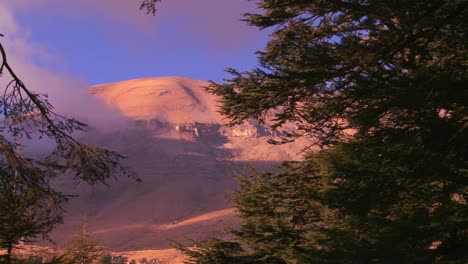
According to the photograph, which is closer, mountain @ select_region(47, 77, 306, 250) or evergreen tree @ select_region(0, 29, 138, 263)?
evergreen tree @ select_region(0, 29, 138, 263)

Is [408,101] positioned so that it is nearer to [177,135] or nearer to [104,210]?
[104,210]

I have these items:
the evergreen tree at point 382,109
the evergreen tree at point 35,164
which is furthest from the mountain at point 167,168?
the evergreen tree at point 35,164

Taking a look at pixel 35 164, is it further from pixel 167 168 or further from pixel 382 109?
pixel 167 168

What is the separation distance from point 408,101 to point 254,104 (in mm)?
2711

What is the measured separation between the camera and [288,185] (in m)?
10.5

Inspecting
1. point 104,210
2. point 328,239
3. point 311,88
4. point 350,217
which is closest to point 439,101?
point 311,88

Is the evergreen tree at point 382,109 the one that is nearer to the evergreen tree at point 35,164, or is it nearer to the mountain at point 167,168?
the evergreen tree at point 35,164

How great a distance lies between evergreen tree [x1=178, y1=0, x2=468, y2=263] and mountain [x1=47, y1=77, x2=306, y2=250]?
2095 inches

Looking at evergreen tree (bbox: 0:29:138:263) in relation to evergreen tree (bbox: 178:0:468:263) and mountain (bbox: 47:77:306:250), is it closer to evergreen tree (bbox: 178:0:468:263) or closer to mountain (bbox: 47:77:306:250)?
evergreen tree (bbox: 178:0:468:263)

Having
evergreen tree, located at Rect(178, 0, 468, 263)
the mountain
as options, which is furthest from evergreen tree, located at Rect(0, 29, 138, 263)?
the mountain

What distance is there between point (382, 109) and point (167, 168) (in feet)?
334

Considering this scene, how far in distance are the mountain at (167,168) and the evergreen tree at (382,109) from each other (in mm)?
53213

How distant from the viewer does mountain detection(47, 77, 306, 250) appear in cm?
7494

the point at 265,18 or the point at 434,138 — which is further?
the point at 265,18
